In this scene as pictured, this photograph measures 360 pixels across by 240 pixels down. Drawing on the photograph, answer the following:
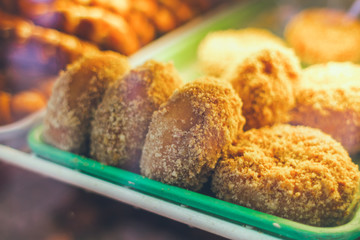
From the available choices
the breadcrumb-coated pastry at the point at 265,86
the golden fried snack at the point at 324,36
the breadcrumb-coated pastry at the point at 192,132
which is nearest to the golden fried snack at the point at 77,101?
the breadcrumb-coated pastry at the point at 192,132

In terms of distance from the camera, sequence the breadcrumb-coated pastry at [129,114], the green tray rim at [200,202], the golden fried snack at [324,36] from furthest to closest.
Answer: the golden fried snack at [324,36] → the breadcrumb-coated pastry at [129,114] → the green tray rim at [200,202]

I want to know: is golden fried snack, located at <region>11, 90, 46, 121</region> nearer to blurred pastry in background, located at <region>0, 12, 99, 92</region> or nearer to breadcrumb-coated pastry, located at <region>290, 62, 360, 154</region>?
blurred pastry in background, located at <region>0, 12, 99, 92</region>

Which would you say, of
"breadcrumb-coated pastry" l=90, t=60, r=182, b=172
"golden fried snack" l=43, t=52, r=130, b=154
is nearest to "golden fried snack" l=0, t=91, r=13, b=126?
"golden fried snack" l=43, t=52, r=130, b=154

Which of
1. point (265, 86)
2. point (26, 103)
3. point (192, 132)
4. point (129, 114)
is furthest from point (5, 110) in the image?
point (265, 86)

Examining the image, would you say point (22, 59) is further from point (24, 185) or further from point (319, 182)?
point (319, 182)

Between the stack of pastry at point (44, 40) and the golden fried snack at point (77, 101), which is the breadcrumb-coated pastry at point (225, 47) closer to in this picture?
the stack of pastry at point (44, 40)

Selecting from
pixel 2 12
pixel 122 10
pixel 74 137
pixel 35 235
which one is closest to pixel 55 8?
pixel 2 12
